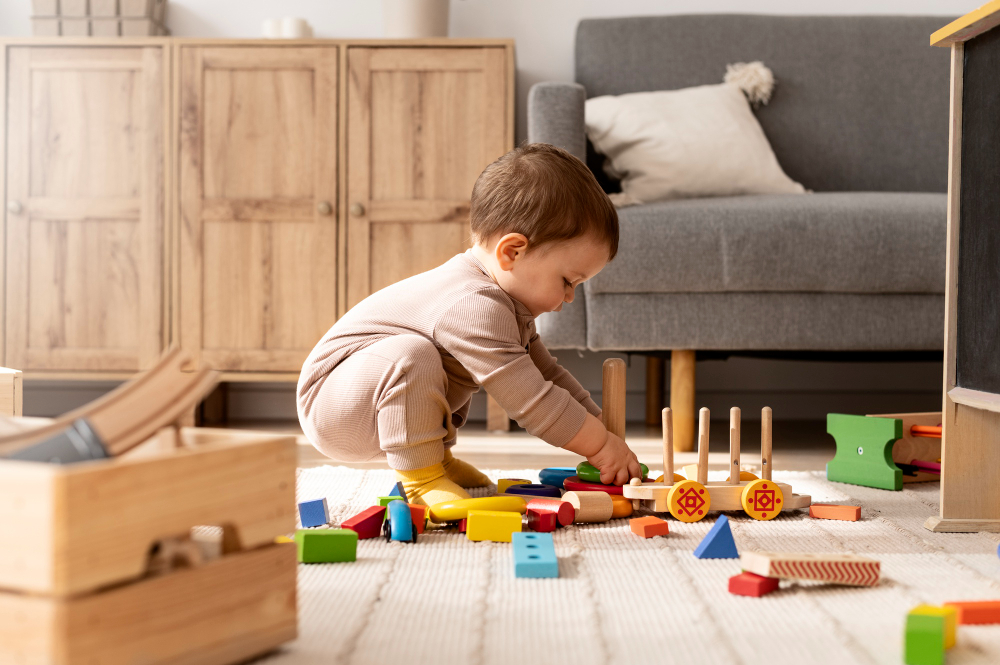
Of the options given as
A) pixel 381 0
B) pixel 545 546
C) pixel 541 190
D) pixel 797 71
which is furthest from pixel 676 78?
pixel 545 546

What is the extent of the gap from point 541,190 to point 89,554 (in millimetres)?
733

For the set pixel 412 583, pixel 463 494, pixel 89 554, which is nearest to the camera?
pixel 89 554

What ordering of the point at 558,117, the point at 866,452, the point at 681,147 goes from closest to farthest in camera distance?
the point at 866,452 < the point at 558,117 < the point at 681,147

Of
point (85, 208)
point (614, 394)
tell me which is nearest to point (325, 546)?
point (614, 394)

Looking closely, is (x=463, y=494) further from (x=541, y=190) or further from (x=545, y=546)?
(x=541, y=190)

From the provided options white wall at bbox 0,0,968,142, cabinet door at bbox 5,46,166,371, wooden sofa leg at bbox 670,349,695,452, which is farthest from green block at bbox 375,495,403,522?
white wall at bbox 0,0,968,142

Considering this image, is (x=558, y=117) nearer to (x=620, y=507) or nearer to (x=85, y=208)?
(x=620, y=507)

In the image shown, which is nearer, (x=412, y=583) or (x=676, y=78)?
(x=412, y=583)

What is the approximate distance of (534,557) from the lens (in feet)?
2.52

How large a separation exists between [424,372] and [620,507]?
0.28 m

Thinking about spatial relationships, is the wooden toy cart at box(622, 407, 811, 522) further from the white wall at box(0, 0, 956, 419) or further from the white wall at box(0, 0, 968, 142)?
the white wall at box(0, 0, 968, 142)

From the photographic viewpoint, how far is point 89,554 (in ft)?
1.43

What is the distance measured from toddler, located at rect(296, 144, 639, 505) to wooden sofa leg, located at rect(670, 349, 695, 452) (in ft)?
1.92

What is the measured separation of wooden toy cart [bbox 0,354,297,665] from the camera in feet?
1.41
